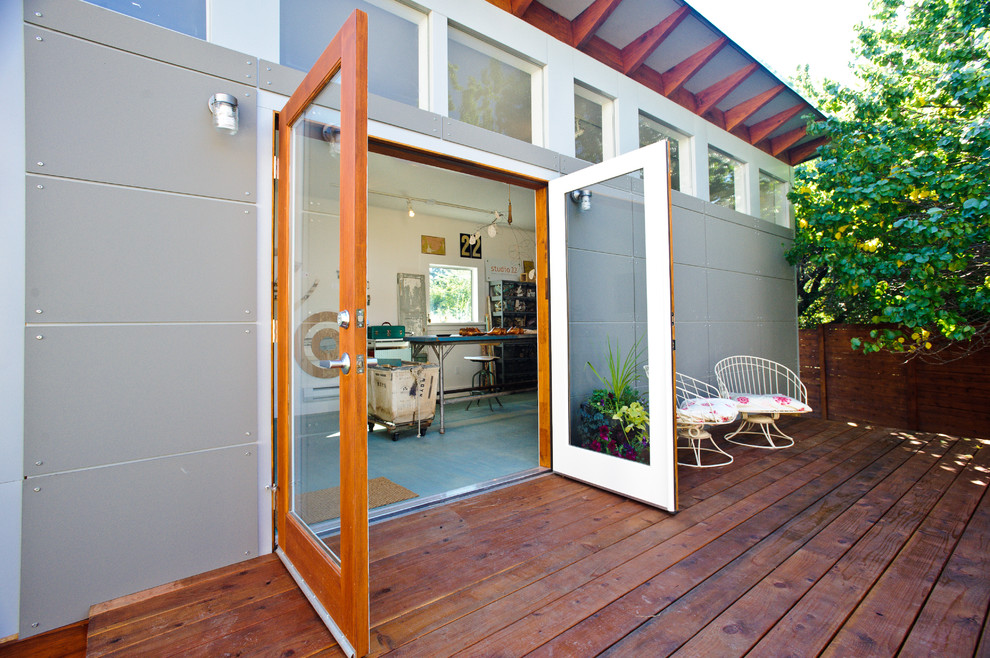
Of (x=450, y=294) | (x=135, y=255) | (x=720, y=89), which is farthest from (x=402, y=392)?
(x=720, y=89)

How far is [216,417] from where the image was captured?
6.90 feet

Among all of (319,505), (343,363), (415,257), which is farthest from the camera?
(415,257)

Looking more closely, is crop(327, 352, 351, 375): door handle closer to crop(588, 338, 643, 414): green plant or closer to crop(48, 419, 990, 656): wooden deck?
crop(48, 419, 990, 656): wooden deck

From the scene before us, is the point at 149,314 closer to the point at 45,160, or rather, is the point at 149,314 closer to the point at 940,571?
the point at 45,160

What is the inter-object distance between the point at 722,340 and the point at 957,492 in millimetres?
2187

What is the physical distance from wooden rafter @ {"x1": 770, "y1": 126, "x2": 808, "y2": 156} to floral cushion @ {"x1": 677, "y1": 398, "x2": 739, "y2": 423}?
398cm

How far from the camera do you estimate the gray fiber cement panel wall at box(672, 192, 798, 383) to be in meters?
4.44

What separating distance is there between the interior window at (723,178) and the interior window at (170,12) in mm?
4553

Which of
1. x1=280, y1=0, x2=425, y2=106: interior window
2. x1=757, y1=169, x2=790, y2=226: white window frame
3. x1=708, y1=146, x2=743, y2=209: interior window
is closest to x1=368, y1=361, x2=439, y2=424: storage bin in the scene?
x1=280, y1=0, x2=425, y2=106: interior window

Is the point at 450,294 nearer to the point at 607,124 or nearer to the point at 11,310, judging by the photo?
the point at 607,124

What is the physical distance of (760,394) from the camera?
5.08m

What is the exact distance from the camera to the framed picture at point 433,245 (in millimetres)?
7566

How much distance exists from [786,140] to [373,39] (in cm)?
538

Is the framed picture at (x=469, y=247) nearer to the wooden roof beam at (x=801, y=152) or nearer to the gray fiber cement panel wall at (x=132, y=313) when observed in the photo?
the wooden roof beam at (x=801, y=152)
